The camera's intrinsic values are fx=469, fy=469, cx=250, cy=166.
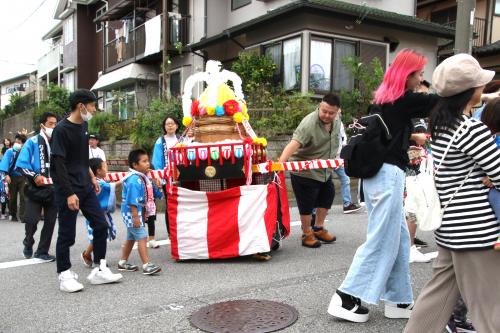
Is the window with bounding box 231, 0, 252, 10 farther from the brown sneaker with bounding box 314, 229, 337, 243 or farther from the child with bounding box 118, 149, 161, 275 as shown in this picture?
the child with bounding box 118, 149, 161, 275

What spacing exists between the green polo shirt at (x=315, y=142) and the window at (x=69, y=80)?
82.0 feet

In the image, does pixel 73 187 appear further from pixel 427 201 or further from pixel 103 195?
pixel 427 201

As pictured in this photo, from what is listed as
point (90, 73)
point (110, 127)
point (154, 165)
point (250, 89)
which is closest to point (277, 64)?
point (250, 89)

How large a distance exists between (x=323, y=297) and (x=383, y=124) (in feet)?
5.38

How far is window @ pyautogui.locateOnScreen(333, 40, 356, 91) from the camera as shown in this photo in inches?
549

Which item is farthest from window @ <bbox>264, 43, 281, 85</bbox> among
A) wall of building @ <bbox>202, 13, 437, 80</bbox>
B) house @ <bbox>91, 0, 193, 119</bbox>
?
house @ <bbox>91, 0, 193, 119</bbox>

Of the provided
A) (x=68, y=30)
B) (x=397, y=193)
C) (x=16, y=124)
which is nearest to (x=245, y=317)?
(x=397, y=193)

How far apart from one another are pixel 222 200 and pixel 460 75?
331 cm

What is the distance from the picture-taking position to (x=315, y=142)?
5.57 meters

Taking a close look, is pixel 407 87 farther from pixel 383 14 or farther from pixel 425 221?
pixel 383 14

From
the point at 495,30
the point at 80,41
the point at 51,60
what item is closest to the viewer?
the point at 495,30

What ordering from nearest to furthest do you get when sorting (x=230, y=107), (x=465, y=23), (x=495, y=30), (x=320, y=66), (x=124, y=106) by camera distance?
(x=230, y=107)
(x=465, y=23)
(x=320, y=66)
(x=124, y=106)
(x=495, y=30)

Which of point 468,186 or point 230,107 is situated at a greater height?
point 230,107

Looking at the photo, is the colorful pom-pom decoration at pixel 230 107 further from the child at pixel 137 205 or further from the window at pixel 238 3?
the window at pixel 238 3
